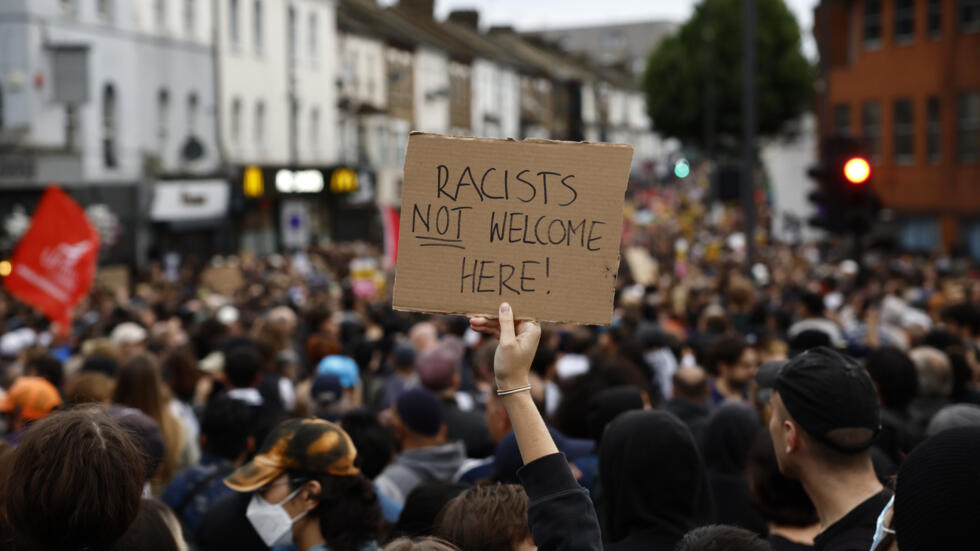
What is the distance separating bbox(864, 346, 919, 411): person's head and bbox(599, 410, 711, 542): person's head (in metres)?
2.64

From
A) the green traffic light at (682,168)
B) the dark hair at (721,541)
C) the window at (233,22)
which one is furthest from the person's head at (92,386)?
the window at (233,22)

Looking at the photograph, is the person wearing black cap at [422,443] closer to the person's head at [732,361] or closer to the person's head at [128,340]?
the person's head at [732,361]

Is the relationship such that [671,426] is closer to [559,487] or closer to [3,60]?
[559,487]

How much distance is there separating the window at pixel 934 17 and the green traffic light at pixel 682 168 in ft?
66.8

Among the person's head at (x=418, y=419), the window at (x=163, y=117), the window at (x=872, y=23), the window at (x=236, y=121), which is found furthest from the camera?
the window at (x=236, y=121)

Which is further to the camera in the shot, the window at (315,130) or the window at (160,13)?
Answer: the window at (315,130)

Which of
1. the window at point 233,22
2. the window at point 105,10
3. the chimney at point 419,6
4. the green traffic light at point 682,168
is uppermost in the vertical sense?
the chimney at point 419,6

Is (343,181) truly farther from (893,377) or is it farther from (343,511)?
(343,511)

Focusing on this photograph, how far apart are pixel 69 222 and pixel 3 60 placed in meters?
16.9

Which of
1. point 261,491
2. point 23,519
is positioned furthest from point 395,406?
point 23,519

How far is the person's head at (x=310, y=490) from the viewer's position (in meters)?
4.14

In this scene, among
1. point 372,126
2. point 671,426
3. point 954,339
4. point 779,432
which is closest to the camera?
point 779,432

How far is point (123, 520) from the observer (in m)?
2.99

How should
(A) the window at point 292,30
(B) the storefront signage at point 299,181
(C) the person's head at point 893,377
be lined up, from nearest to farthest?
1. (C) the person's head at point 893,377
2. (B) the storefront signage at point 299,181
3. (A) the window at point 292,30
